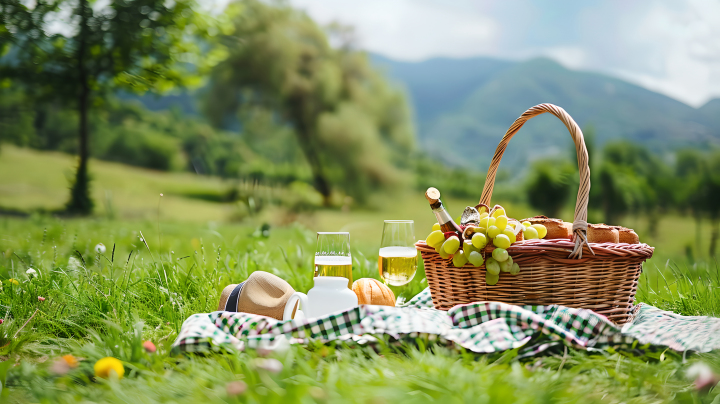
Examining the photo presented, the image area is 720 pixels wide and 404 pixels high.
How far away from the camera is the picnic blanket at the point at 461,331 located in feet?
4.99

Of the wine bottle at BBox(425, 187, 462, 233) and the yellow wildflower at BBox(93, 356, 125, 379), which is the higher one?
the wine bottle at BBox(425, 187, 462, 233)

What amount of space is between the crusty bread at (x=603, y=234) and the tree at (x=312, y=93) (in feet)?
28.9

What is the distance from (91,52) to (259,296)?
6951mm

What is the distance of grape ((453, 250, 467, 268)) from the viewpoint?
1.87 m

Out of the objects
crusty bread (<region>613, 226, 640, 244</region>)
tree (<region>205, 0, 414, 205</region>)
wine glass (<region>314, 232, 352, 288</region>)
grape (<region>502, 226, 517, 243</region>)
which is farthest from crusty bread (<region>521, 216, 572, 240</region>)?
tree (<region>205, 0, 414, 205</region>)

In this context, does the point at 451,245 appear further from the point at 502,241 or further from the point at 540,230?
the point at 540,230

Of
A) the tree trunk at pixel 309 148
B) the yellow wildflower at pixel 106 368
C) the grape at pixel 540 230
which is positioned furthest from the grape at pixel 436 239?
the tree trunk at pixel 309 148

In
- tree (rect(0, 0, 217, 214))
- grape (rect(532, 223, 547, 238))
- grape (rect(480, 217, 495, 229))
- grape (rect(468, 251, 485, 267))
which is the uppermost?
tree (rect(0, 0, 217, 214))

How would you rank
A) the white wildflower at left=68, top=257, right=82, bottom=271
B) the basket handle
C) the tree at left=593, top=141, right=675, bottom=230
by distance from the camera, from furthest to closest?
the tree at left=593, top=141, right=675, bottom=230 < the white wildflower at left=68, top=257, right=82, bottom=271 < the basket handle

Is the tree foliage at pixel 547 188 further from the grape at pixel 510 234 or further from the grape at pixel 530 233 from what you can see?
the grape at pixel 510 234

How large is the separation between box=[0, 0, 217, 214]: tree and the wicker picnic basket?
21.4 ft

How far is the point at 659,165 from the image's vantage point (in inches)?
384

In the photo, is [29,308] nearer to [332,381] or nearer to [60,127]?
[332,381]

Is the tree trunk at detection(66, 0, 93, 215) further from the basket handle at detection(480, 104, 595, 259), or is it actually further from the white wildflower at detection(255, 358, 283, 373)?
the white wildflower at detection(255, 358, 283, 373)
